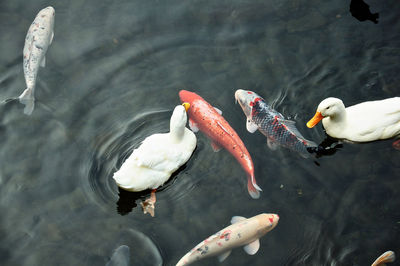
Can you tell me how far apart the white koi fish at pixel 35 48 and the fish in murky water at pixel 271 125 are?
2651 millimetres

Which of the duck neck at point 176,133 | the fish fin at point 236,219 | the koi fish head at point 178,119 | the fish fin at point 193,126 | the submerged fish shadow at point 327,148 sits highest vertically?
the koi fish head at point 178,119

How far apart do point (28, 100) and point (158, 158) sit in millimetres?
2005

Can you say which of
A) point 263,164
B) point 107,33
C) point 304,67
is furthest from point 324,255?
point 107,33

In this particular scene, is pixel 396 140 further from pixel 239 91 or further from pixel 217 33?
pixel 217 33

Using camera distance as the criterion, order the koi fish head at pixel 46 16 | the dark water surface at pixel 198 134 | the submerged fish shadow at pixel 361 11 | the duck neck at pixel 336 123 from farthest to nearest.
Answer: the submerged fish shadow at pixel 361 11, the koi fish head at pixel 46 16, the duck neck at pixel 336 123, the dark water surface at pixel 198 134

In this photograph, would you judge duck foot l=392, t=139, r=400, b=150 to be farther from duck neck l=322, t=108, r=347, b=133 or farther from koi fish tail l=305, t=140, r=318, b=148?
koi fish tail l=305, t=140, r=318, b=148

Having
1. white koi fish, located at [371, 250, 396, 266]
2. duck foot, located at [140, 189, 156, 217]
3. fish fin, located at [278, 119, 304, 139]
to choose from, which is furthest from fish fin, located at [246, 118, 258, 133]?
white koi fish, located at [371, 250, 396, 266]

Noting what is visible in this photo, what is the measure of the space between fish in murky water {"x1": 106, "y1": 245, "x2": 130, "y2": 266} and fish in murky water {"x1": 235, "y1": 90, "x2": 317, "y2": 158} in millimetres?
Answer: 2000

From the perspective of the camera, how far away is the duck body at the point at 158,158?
4.45 meters

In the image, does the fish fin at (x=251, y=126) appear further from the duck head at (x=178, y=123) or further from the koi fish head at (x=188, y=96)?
the duck head at (x=178, y=123)

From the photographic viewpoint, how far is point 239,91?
5.31 meters

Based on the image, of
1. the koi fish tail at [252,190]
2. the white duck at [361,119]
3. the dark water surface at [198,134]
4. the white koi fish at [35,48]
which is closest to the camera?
the dark water surface at [198,134]

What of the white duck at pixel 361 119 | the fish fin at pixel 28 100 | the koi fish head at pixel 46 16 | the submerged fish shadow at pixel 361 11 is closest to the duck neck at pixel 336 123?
the white duck at pixel 361 119

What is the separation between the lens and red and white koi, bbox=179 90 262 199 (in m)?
4.66
